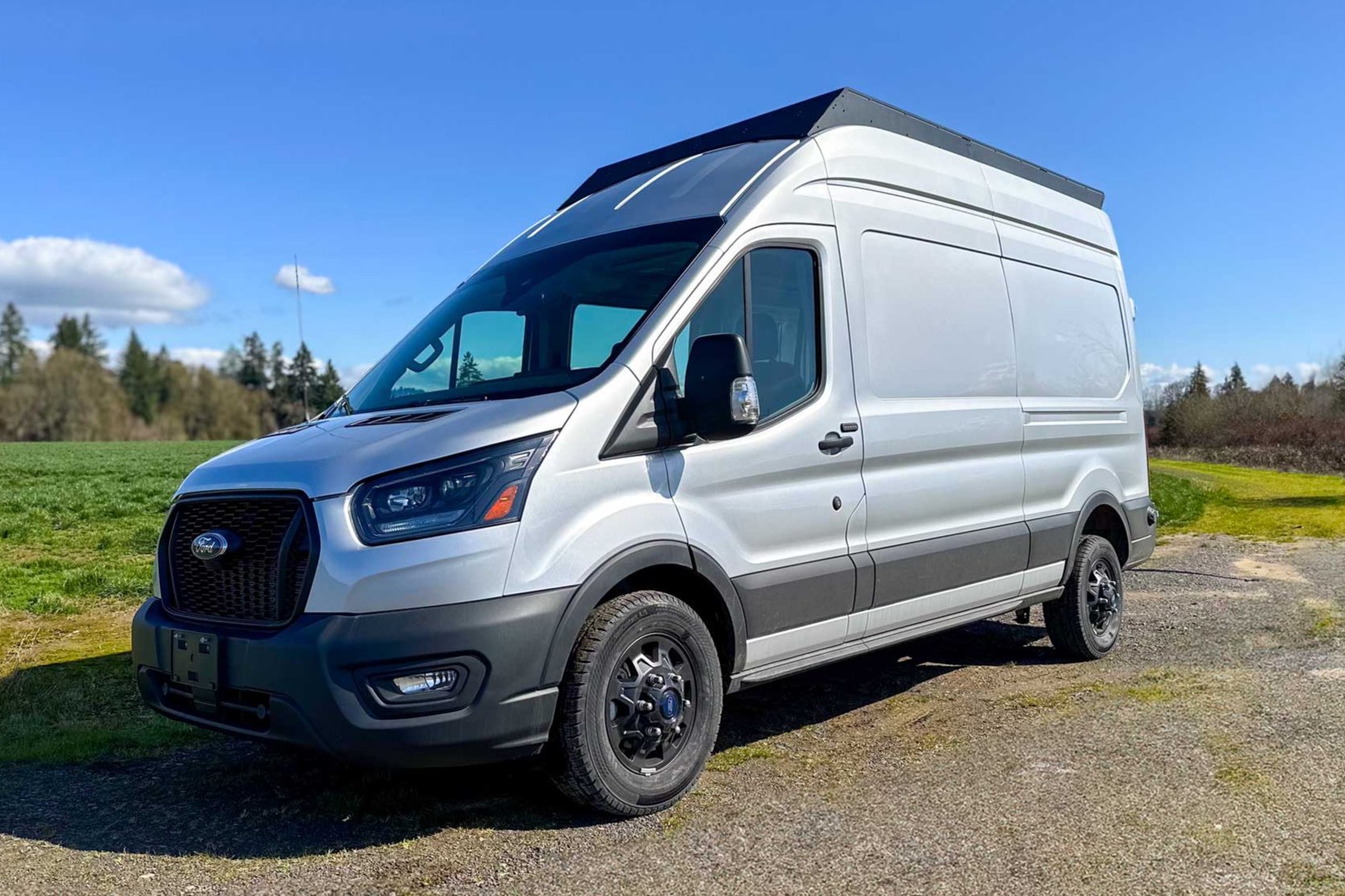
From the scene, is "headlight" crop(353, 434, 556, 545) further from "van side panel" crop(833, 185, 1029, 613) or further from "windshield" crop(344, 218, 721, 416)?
"van side panel" crop(833, 185, 1029, 613)

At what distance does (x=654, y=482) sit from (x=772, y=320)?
1.04 m

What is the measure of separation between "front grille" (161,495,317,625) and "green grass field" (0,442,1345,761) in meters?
1.58

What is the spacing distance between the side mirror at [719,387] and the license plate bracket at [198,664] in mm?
1963

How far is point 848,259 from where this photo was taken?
517 cm

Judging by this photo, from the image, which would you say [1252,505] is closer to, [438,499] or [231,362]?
[438,499]

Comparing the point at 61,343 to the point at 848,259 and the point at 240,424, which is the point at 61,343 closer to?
the point at 240,424

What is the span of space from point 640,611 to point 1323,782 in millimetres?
2825

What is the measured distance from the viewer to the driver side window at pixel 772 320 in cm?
454

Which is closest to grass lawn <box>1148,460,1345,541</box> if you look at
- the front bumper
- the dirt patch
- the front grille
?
the dirt patch

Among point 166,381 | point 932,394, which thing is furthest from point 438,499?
point 166,381

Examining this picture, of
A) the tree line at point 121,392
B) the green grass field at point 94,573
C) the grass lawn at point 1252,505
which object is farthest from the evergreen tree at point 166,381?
the grass lawn at point 1252,505

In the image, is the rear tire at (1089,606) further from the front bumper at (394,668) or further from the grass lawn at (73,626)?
the grass lawn at (73,626)

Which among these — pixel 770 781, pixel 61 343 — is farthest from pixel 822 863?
pixel 61 343

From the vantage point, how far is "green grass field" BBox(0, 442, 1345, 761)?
18.7 ft
